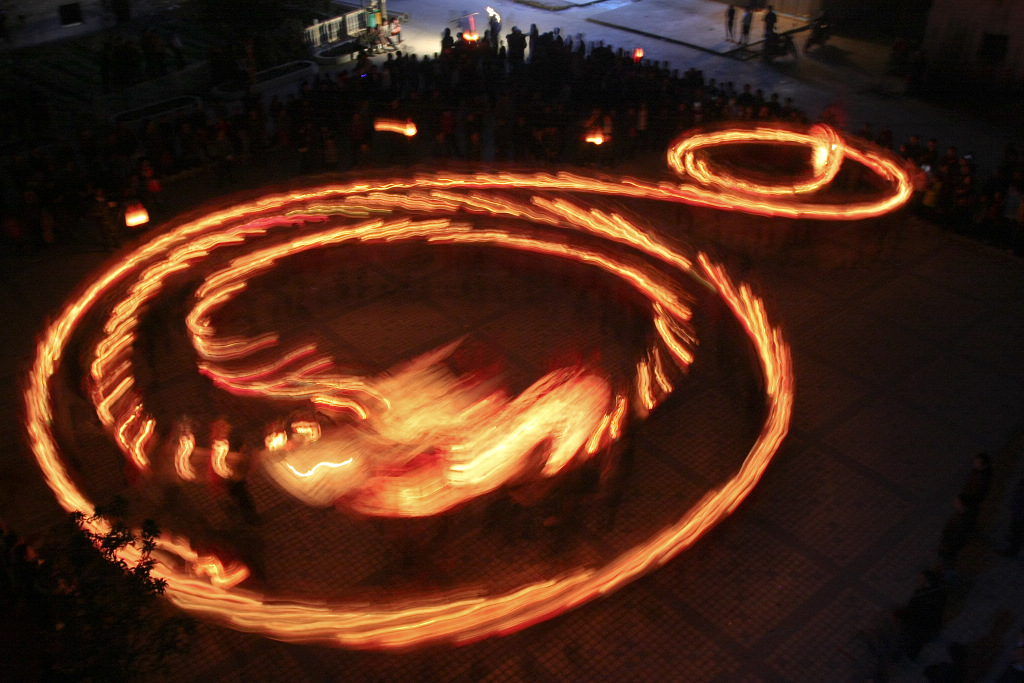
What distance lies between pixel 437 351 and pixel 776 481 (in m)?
4.85

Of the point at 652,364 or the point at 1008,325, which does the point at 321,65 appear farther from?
the point at 1008,325

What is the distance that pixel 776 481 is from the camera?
10297 millimetres

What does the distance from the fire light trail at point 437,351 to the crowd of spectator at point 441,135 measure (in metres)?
1.28

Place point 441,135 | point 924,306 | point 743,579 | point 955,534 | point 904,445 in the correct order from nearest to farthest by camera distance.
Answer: point 955,534, point 743,579, point 904,445, point 924,306, point 441,135

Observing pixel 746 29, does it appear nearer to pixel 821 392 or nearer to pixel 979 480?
pixel 821 392

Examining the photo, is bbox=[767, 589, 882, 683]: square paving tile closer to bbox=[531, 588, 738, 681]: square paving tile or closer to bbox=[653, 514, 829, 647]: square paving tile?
bbox=[653, 514, 829, 647]: square paving tile

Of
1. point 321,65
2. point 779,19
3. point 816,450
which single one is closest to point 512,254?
point 816,450

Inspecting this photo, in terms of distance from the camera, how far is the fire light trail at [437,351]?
832 cm

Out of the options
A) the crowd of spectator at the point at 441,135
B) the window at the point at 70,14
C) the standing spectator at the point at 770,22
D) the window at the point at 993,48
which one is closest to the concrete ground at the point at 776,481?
the crowd of spectator at the point at 441,135

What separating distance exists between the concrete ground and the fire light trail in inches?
14.6

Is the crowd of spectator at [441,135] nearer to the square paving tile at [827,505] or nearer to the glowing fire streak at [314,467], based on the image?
the glowing fire streak at [314,467]

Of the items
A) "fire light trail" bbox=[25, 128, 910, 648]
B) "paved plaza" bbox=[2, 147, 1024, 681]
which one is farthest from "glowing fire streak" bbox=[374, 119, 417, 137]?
"paved plaza" bbox=[2, 147, 1024, 681]

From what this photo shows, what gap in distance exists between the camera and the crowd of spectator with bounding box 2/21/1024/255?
15477mm

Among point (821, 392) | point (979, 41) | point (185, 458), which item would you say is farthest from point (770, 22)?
point (185, 458)
